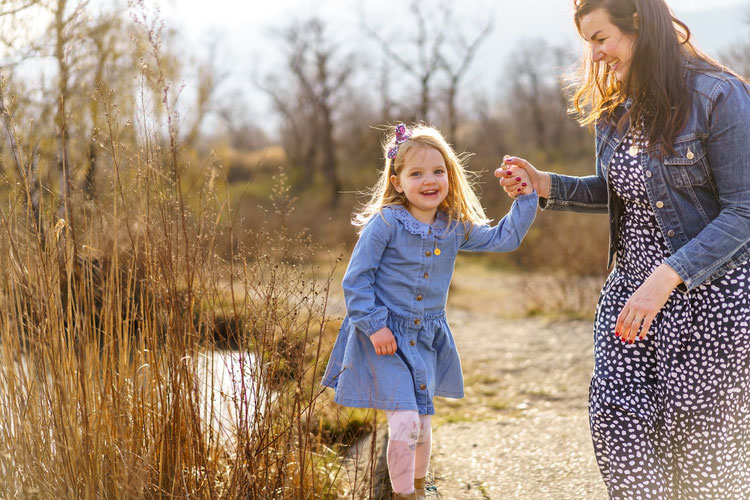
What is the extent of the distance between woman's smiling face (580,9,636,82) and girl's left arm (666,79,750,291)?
295 mm

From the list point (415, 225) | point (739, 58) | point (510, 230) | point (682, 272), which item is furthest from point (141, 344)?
point (739, 58)

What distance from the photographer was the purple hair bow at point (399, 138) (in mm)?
2799

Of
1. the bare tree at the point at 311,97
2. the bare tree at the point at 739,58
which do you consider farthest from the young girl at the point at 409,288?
the bare tree at the point at 311,97

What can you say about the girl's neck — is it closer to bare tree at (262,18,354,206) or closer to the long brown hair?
the long brown hair

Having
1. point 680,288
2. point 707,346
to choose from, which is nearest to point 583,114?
point 680,288

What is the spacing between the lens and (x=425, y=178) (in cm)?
270

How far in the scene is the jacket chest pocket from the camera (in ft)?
7.34

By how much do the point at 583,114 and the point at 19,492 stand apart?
2241 mm

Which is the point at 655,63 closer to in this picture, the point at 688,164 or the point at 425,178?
the point at 688,164

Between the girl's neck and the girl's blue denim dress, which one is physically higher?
the girl's neck

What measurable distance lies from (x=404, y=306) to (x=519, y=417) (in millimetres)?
2298

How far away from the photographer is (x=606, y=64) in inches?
98.3

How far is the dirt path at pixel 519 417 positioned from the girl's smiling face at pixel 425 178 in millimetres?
1349

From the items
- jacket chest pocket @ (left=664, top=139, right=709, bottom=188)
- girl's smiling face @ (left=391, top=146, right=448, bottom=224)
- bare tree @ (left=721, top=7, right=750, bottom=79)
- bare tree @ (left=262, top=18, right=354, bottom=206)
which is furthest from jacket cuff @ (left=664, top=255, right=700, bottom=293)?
bare tree @ (left=262, top=18, right=354, bottom=206)
